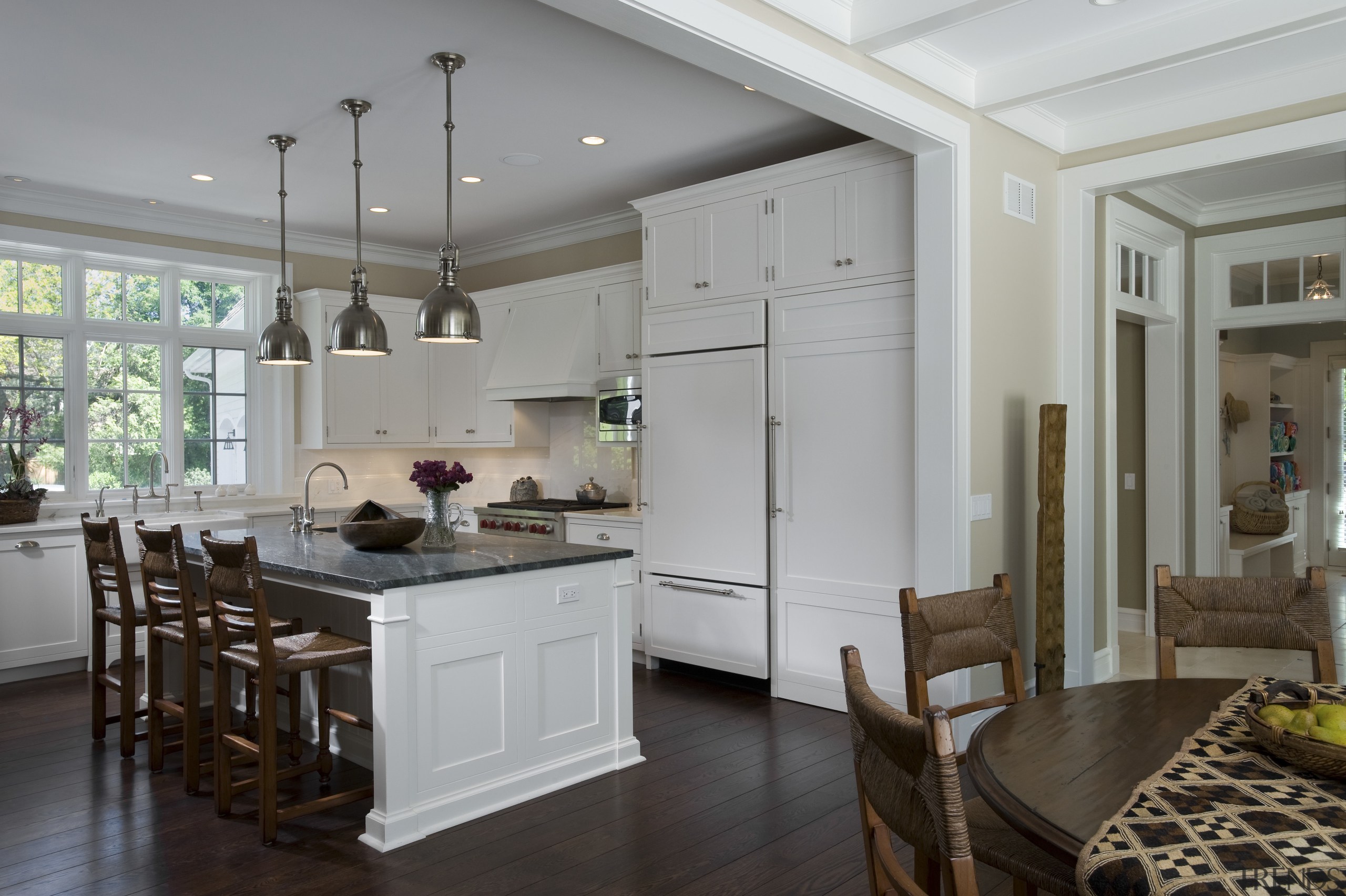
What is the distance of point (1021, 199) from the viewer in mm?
4113

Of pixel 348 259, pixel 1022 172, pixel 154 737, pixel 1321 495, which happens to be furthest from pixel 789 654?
pixel 1321 495

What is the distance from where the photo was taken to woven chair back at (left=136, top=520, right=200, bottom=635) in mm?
3416

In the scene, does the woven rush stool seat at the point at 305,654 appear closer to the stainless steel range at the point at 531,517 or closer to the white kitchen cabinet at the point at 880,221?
the stainless steel range at the point at 531,517

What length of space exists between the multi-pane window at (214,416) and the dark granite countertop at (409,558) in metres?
2.49

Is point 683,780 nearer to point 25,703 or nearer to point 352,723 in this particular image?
point 352,723

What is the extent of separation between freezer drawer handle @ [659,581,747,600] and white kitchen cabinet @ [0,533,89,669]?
3357 mm

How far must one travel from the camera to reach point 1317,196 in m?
5.27

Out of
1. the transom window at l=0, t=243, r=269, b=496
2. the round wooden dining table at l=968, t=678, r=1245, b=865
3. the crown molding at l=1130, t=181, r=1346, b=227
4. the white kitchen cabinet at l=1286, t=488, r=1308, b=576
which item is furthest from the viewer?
the white kitchen cabinet at l=1286, t=488, r=1308, b=576

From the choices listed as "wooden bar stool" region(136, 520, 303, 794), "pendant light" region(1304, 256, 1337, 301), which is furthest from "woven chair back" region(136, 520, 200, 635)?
"pendant light" region(1304, 256, 1337, 301)

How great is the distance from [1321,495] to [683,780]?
864 cm

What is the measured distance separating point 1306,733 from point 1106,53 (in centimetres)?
280

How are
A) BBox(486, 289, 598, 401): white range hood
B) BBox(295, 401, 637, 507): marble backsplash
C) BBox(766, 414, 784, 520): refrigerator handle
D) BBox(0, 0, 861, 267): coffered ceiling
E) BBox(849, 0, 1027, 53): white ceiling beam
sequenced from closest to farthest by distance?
BBox(849, 0, 1027, 53): white ceiling beam < BBox(0, 0, 861, 267): coffered ceiling < BBox(766, 414, 784, 520): refrigerator handle < BBox(486, 289, 598, 401): white range hood < BBox(295, 401, 637, 507): marble backsplash

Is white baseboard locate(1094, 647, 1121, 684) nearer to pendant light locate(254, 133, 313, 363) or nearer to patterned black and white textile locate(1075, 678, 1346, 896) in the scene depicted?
patterned black and white textile locate(1075, 678, 1346, 896)

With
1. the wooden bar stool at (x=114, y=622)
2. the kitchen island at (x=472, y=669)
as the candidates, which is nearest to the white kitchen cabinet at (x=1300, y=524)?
the kitchen island at (x=472, y=669)
